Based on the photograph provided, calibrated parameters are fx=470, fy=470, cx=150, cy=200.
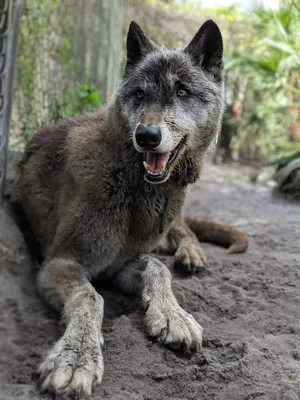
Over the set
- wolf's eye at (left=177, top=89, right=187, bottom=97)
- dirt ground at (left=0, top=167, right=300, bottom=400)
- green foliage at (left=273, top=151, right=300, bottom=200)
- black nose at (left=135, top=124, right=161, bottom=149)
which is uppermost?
wolf's eye at (left=177, top=89, right=187, bottom=97)

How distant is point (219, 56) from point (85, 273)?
1.87 metres

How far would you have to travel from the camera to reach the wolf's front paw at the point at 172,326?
270 centimetres

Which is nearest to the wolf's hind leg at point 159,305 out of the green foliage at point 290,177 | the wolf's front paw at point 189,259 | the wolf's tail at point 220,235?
the wolf's front paw at point 189,259

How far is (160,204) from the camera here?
3.41m

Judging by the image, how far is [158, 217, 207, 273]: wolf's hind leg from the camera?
13.1 ft

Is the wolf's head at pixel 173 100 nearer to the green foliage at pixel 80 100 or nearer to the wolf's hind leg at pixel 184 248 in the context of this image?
the wolf's hind leg at pixel 184 248

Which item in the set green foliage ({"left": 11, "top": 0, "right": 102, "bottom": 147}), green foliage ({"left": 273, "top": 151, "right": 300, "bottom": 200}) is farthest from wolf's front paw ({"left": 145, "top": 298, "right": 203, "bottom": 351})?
green foliage ({"left": 273, "top": 151, "right": 300, "bottom": 200})

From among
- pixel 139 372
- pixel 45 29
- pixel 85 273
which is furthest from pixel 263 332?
pixel 45 29

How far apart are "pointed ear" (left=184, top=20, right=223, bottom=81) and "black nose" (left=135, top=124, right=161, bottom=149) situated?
91 cm

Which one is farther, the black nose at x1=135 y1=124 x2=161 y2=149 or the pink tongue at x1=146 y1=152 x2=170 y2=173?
the pink tongue at x1=146 y1=152 x2=170 y2=173

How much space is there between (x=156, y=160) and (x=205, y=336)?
115 centimetres

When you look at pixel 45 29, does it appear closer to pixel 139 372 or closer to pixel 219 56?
pixel 219 56

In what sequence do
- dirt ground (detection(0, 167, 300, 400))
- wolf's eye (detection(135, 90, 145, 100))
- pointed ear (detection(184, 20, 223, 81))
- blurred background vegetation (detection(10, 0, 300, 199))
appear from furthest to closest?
1. blurred background vegetation (detection(10, 0, 300, 199))
2. pointed ear (detection(184, 20, 223, 81))
3. wolf's eye (detection(135, 90, 145, 100))
4. dirt ground (detection(0, 167, 300, 400))

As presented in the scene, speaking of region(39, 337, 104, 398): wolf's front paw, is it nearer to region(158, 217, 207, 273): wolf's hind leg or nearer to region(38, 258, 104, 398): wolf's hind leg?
region(38, 258, 104, 398): wolf's hind leg
